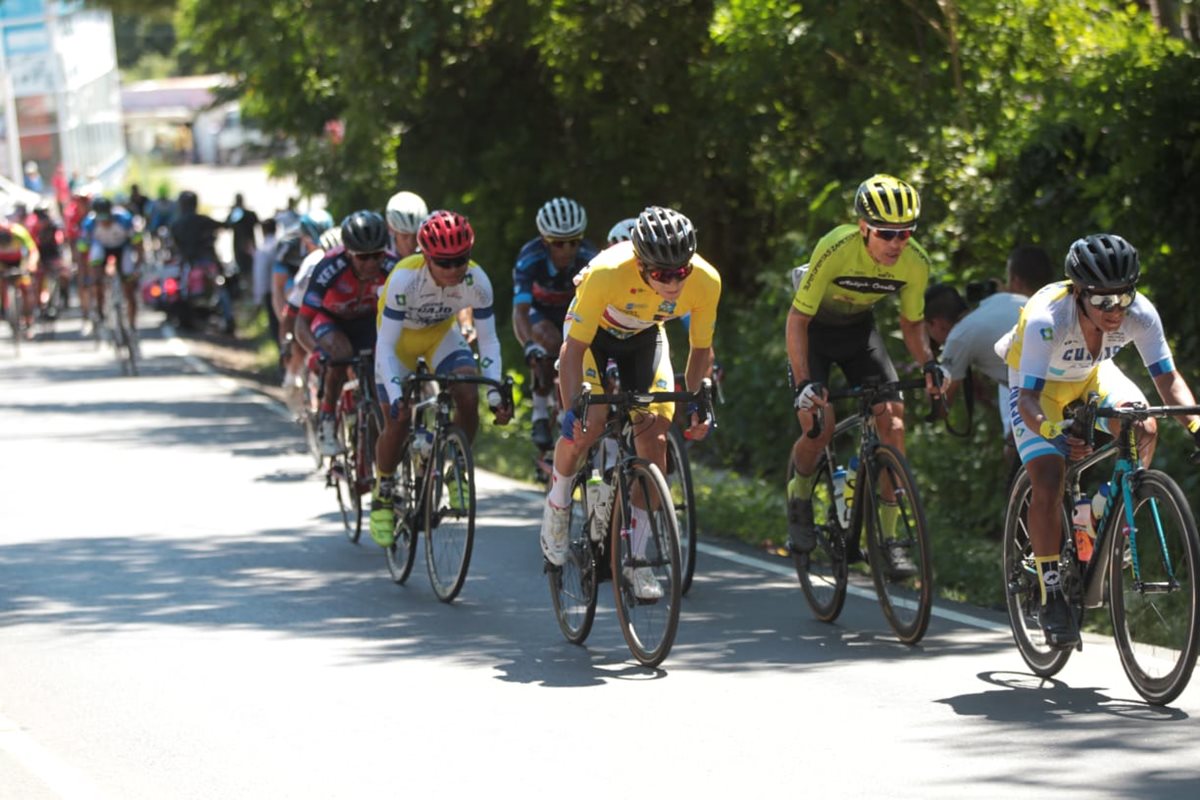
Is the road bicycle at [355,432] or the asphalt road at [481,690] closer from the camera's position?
the asphalt road at [481,690]

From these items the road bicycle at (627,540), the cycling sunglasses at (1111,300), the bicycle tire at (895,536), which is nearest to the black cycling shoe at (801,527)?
the bicycle tire at (895,536)

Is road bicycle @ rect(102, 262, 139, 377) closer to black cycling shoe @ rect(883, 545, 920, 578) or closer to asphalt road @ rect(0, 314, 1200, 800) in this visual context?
asphalt road @ rect(0, 314, 1200, 800)

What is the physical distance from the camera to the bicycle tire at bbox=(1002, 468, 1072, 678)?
8.41 metres

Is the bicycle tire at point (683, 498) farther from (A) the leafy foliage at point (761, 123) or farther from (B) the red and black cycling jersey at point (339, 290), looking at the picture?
(B) the red and black cycling jersey at point (339, 290)

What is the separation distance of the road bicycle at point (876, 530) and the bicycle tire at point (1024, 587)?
1.40 feet

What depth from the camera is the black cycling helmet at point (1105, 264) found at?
25.4ft

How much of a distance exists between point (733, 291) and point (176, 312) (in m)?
14.1

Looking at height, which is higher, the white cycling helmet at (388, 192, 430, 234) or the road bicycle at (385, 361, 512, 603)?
the white cycling helmet at (388, 192, 430, 234)

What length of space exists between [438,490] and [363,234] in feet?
6.60

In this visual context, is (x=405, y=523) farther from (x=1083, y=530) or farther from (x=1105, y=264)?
(x=1105, y=264)

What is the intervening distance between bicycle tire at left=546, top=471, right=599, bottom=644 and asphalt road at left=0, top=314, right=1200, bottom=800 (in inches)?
5.1

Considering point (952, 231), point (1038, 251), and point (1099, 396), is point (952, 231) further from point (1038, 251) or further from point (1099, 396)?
point (1099, 396)

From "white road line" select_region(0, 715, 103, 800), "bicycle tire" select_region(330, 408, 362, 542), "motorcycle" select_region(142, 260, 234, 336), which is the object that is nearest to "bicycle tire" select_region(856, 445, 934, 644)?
"white road line" select_region(0, 715, 103, 800)

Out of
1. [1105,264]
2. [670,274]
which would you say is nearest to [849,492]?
[670,274]
